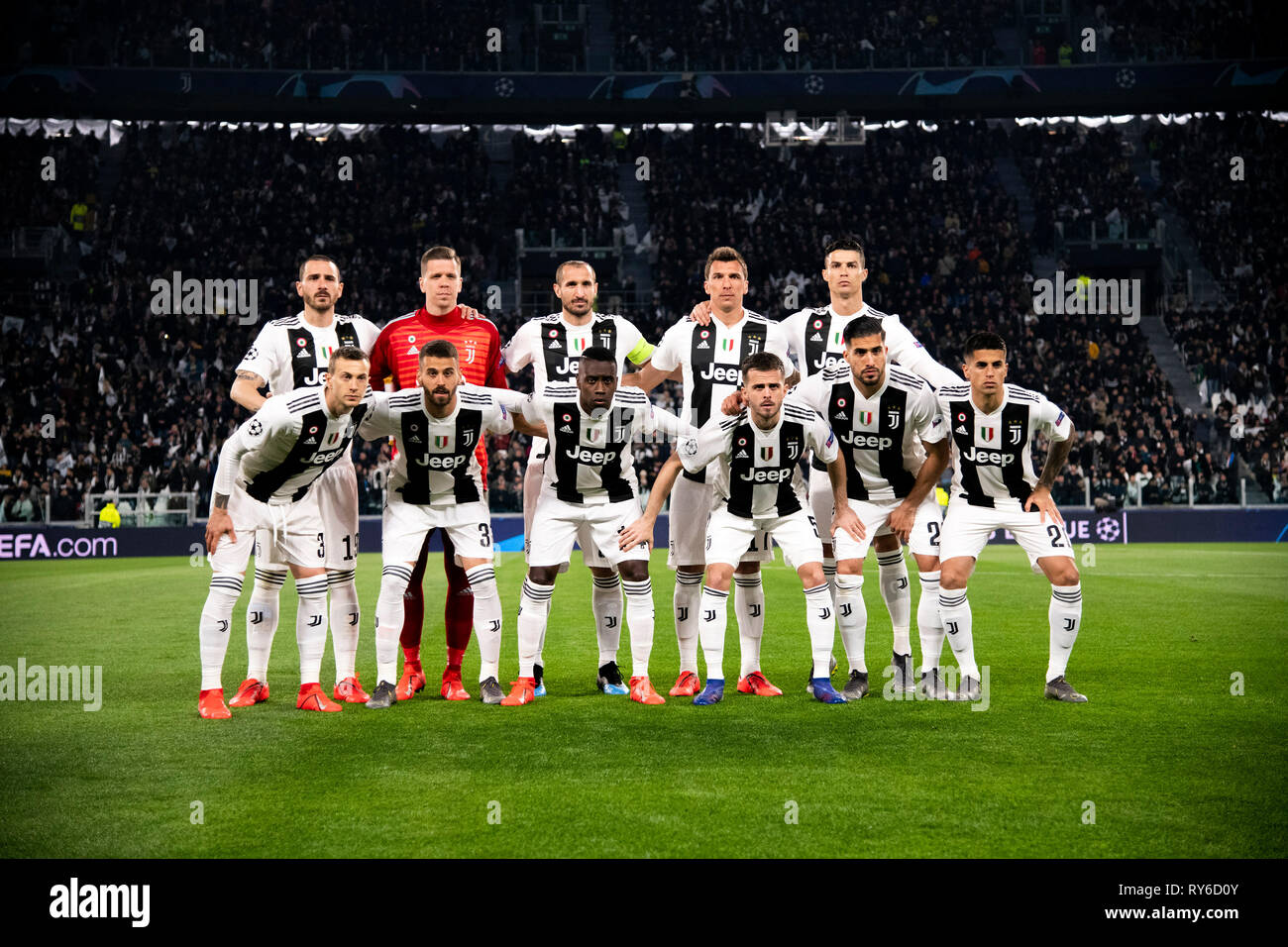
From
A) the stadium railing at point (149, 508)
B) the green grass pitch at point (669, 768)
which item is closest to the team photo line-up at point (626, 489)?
the green grass pitch at point (669, 768)

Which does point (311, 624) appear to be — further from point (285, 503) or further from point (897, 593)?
point (897, 593)

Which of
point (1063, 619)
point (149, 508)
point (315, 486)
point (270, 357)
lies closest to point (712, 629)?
point (1063, 619)

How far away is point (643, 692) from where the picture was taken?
7.64 m

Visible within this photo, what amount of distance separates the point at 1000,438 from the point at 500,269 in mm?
25708

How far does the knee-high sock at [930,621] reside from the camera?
7840 mm

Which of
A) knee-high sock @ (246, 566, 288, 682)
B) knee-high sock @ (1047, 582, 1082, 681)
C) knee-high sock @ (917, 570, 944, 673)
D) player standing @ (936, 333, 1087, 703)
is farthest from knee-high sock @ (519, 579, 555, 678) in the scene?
knee-high sock @ (1047, 582, 1082, 681)

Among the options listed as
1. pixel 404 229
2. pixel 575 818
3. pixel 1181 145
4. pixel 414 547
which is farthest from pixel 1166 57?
pixel 575 818

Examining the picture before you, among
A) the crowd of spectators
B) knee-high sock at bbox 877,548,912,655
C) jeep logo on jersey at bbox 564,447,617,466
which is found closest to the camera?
jeep logo on jersey at bbox 564,447,617,466

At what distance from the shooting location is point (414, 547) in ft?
25.0

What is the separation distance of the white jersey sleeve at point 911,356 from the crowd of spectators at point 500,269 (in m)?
15.1

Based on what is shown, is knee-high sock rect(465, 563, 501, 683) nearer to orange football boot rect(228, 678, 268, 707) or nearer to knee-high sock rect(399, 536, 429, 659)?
knee-high sock rect(399, 536, 429, 659)

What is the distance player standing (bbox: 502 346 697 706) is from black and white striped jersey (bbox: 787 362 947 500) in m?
1.01

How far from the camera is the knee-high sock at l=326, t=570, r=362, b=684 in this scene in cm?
784

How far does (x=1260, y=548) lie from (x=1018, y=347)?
27.7 ft
